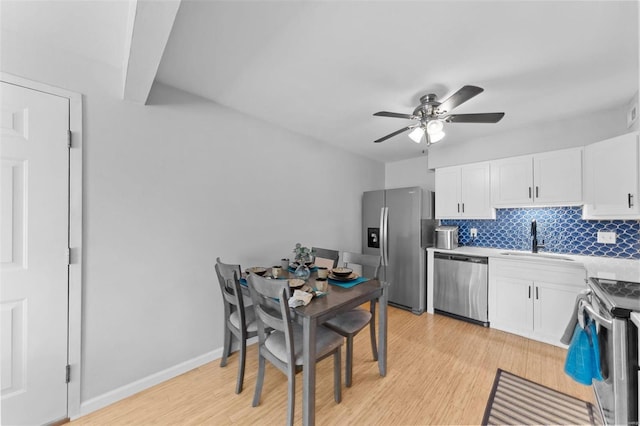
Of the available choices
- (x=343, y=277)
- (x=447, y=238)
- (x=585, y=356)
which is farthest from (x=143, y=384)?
(x=447, y=238)

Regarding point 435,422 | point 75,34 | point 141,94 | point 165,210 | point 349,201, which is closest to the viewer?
point 75,34

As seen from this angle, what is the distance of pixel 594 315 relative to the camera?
1.38 metres

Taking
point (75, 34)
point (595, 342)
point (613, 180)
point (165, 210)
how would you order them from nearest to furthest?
point (595, 342), point (75, 34), point (165, 210), point (613, 180)

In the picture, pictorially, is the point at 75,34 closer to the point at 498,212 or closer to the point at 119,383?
the point at 119,383

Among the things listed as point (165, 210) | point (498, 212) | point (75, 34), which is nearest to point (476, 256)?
point (498, 212)

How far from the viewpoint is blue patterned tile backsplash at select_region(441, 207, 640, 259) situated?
260cm

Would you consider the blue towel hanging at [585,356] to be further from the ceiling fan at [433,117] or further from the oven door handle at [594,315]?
the ceiling fan at [433,117]

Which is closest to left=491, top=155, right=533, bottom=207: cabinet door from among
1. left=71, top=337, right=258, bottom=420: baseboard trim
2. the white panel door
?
left=71, top=337, right=258, bottom=420: baseboard trim

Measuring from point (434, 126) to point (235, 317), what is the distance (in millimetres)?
2394

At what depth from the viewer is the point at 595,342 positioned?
4.58 ft

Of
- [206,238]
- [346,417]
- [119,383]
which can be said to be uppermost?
[206,238]

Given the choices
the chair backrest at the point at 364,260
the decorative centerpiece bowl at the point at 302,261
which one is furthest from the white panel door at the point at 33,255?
the chair backrest at the point at 364,260

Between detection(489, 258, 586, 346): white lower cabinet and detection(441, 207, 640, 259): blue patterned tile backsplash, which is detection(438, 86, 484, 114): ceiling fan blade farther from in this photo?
A: detection(441, 207, 640, 259): blue patterned tile backsplash

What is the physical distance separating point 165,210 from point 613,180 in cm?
416
